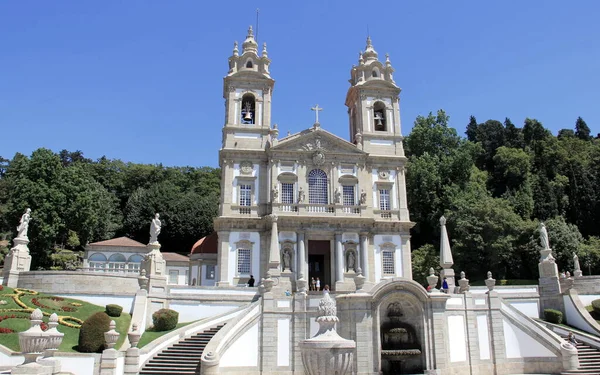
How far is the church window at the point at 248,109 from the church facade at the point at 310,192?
8cm

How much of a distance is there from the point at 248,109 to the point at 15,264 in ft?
63.1

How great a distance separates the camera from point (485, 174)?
184 ft

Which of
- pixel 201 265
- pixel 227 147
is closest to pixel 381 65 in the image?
pixel 227 147

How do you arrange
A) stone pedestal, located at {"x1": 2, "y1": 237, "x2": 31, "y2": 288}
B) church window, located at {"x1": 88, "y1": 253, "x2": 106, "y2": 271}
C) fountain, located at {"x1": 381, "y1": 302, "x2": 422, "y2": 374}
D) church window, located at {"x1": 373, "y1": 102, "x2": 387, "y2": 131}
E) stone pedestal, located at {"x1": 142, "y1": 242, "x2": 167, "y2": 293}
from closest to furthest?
fountain, located at {"x1": 381, "y1": 302, "x2": 422, "y2": 374} < stone pedestal, located at {"x1": 142, "y1": 242, "x2": 167, "y2": 293} < stone pedestal, located at {"x1": 2, "y1": 237, "x2": 31, "y2": 288} < church window, located at {"x1": 373, "y1": 102, "x2": 387, "y2": 131} < church window, located at {"x1": 88, "y1": 253, "x2": 106, "y2": 271}

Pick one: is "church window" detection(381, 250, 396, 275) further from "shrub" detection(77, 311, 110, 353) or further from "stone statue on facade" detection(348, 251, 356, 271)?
"shrub" detection(77, 311, 110, 353)

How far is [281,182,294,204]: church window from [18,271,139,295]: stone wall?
13572 millimetres

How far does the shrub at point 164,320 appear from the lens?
22859mm

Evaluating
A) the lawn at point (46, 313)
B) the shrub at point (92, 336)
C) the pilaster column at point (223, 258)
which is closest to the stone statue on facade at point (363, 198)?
the pilaster column at point (223, 258)

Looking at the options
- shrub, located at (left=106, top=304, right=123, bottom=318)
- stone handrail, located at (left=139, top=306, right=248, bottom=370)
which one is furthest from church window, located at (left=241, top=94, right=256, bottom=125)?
shrub, located at (left=106, top=304, right=123, bottom=318)

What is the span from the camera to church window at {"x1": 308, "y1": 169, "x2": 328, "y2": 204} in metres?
36.0

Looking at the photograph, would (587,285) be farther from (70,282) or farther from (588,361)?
(70,282)

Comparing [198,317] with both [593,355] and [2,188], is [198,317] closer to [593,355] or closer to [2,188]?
[593,355]

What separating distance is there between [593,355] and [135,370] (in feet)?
62.7

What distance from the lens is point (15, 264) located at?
25.8 meters
